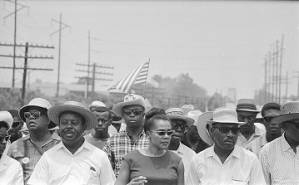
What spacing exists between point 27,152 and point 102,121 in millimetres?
1475

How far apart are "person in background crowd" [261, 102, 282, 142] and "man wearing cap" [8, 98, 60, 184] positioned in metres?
2.95

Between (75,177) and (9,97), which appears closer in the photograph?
(75,177)

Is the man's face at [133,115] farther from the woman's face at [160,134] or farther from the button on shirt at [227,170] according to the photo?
the button on shirt at [227,170]

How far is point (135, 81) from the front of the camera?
8.44 metres

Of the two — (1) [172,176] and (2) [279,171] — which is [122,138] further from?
(2) [279,171]

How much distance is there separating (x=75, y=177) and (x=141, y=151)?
632mm

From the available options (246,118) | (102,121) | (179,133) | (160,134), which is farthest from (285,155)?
(102,121)

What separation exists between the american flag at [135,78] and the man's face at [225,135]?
369 centimetres

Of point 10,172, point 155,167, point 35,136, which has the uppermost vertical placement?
point 35,136

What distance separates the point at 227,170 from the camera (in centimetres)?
431

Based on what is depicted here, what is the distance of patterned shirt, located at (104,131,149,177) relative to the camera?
16.7 ft

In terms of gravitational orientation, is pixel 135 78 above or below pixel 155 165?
above

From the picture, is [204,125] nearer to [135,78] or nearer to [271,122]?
[271,122]

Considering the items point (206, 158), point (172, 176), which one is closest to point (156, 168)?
point (172, 176)
